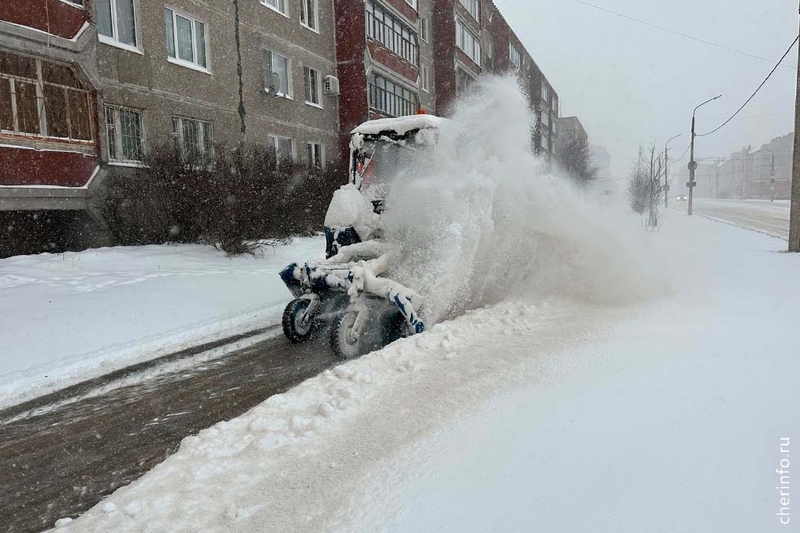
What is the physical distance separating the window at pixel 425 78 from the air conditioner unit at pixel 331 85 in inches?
391

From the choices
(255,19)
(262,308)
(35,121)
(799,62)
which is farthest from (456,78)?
(262,308)

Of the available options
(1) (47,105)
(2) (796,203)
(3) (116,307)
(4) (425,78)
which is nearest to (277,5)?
(1) (47,105)

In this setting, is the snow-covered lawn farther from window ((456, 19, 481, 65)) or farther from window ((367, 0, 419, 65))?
window ((456, 19, 481, 65))

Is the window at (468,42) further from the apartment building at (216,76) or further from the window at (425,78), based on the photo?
the apartment building at (216,76)

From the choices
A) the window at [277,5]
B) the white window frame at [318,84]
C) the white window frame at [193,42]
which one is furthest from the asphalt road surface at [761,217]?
the white window frame at [193,42]

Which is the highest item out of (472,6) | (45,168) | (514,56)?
(472,6)

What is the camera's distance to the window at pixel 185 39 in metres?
14.7

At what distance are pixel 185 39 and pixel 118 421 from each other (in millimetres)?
14325

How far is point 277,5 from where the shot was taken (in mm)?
19188

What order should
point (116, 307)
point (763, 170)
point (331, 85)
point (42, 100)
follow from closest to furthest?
point (116, 307), point (42, 100), point (331, 85), point (763, 170)

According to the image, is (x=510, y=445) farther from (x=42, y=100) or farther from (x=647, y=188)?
(x=647, y=188)

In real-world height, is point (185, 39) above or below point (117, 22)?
above

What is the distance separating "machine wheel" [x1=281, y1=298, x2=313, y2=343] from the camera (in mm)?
5996

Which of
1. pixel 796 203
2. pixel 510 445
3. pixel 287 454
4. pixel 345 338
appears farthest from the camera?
pixel 796 203
